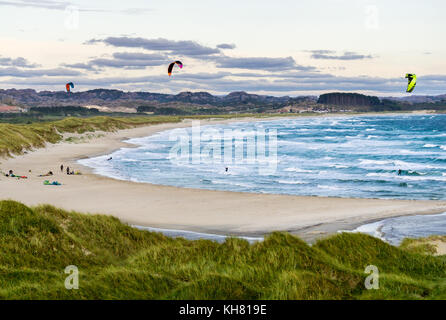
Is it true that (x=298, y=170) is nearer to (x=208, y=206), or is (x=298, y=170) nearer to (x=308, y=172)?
(x=308, y=172)

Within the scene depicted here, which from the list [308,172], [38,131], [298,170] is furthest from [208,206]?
[38,131]

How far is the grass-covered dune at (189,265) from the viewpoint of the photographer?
721cm

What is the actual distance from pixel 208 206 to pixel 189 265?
16.3 m

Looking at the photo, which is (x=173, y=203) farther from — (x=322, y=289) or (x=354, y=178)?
(x=322, y=289)

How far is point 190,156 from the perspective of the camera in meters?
55.0

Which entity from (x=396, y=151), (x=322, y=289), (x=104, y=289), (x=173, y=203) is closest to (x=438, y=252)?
(x=322, y=289)

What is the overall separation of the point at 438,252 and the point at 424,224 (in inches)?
245

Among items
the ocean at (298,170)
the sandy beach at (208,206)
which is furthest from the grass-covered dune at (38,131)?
the sandy beach at (208,206)

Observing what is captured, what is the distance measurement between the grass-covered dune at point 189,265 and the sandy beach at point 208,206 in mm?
6545

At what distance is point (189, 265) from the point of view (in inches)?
356

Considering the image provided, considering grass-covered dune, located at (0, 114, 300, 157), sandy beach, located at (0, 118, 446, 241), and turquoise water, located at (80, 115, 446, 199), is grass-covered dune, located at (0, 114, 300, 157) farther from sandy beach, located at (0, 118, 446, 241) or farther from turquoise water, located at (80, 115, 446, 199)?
sandy beach, located at (0, 118, 446, 241)

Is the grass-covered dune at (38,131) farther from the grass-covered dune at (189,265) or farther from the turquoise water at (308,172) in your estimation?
the grass-covered dune at (189,265)

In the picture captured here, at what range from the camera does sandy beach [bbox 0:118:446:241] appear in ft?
67.2

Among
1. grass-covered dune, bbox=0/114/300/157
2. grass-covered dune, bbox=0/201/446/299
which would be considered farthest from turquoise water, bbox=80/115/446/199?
grass-covered dune, bbox=0/201/446/299
